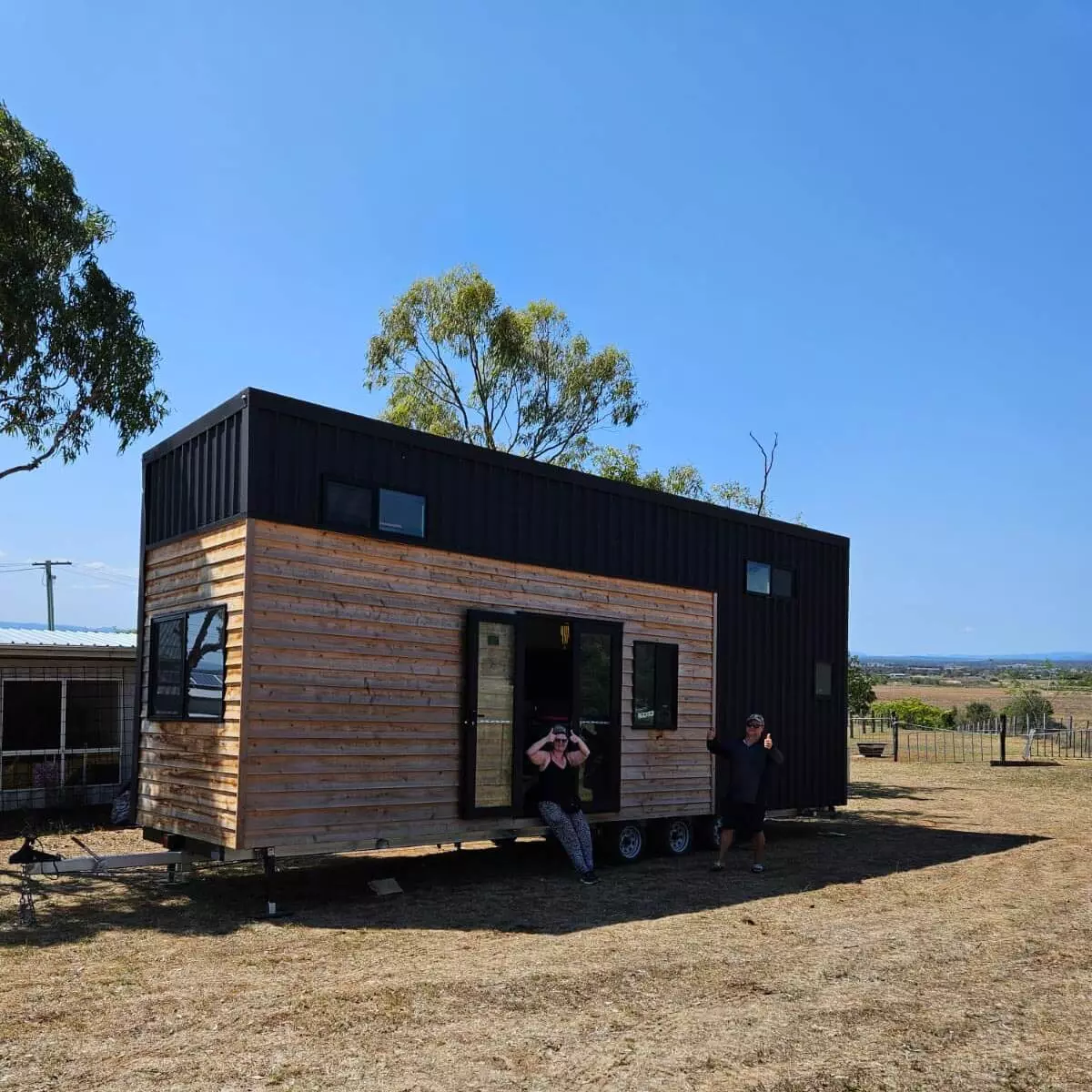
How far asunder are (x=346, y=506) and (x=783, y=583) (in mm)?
6681

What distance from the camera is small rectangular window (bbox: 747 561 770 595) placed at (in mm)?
13758

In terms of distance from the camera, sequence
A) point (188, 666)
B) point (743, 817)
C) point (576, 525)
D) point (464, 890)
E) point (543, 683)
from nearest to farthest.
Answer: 1. point (188, 666)
2. point (464, 890)
3. point (743, 817)
4. point (576, 525)
5. point (543, 683)

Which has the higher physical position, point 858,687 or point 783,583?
point 783,583

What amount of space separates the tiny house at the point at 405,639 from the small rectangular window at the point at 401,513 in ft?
0.06

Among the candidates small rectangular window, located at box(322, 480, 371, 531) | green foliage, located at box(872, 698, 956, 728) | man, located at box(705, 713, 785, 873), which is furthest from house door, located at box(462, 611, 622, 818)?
green foliage, located at box(872, 698, 956, 728)

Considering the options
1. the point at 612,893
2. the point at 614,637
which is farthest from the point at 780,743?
the point at 612,893

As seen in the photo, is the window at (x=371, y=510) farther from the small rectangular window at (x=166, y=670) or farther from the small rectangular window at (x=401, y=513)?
the small rectangular window at (x=166, y=670)

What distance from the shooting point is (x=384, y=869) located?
1149 cm

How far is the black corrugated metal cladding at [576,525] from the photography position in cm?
934

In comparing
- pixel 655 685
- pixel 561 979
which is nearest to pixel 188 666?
pixel 561 979

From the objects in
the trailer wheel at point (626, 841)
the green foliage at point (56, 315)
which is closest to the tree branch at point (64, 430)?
the green foliage at point (56, 315)

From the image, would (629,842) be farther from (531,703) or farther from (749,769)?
(531,703)

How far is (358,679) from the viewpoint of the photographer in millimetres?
9570

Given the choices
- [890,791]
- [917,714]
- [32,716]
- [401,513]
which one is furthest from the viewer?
[917,714]
